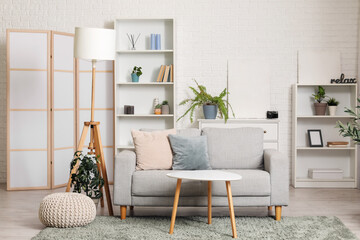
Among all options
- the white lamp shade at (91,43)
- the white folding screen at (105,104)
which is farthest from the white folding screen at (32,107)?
the white lamp shade at (91,43)

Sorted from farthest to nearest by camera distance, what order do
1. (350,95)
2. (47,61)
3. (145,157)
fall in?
(350,95) < (47,61) < (145,157)

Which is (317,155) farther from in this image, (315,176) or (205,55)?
(205,55)

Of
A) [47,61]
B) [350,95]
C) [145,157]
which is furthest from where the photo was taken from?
[350,95]

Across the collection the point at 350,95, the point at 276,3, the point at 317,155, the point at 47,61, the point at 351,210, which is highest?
the point at 276,3

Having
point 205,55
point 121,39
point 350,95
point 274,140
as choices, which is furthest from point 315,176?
point 121,39

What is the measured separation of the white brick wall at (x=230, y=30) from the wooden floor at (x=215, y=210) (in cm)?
116

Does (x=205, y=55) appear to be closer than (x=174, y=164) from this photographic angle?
No

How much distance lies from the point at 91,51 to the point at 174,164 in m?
1.41

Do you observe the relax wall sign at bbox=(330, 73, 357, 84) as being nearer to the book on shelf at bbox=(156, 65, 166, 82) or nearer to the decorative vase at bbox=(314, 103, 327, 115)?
the decorative vase at bbox=(314, 103, 327, 115)

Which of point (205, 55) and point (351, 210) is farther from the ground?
point (205, 55)

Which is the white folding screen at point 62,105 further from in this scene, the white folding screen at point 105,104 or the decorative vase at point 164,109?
the decorative vase at point 164,109

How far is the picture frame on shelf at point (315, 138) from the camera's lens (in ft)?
21.6

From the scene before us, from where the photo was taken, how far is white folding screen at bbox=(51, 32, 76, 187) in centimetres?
628

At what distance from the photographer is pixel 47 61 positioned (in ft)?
20.4
